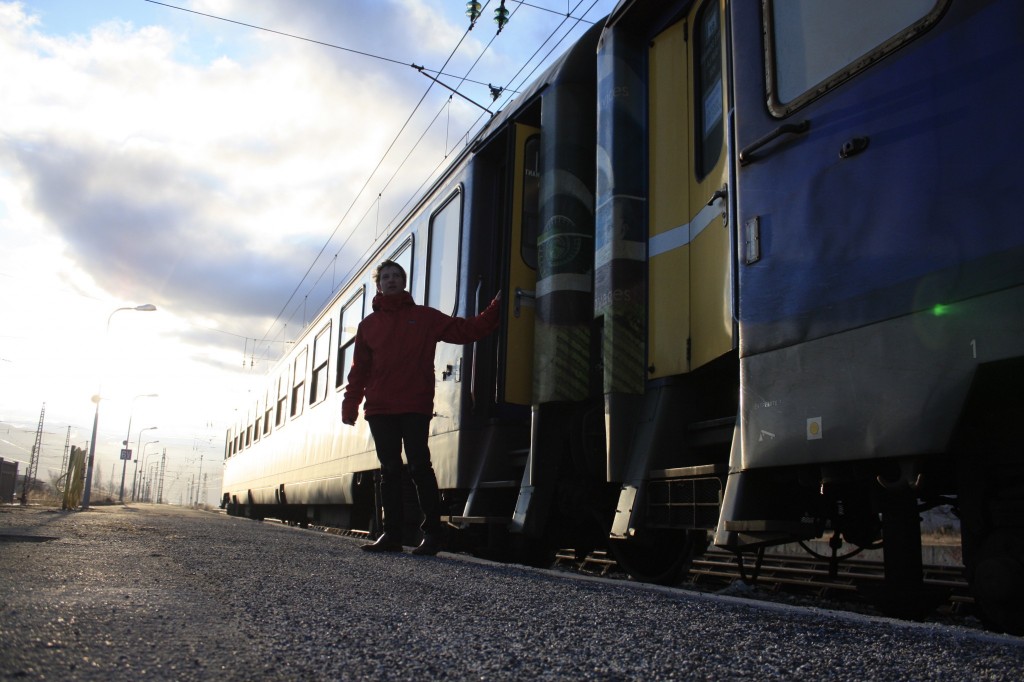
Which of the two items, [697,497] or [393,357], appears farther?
[393,357]

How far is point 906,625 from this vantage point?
92.8 inches

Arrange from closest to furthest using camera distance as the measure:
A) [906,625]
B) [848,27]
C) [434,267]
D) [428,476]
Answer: [906,625] < [848,27] < [428,476] < [434,267]

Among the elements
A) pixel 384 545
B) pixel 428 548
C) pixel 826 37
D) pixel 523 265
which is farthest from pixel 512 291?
pixel 826 37

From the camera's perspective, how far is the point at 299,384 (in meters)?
13.0

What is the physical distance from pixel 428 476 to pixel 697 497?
7.34ft

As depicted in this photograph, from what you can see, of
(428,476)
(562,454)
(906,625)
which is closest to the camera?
(906,625)

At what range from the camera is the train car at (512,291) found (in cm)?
507

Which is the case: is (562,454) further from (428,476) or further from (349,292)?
(349,292)

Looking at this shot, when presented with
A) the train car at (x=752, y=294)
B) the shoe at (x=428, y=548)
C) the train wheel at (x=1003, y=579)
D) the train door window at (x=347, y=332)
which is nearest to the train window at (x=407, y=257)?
the train door window at (x=347, y=332)

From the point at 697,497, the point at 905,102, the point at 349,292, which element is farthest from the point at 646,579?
the point at 349,292

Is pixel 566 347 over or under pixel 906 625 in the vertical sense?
over

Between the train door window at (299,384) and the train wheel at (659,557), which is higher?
the train door window at (299,384)

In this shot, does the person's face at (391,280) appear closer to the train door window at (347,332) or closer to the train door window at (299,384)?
the train door window at (347,332)

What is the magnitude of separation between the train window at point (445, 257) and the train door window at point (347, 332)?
7.20 feet
